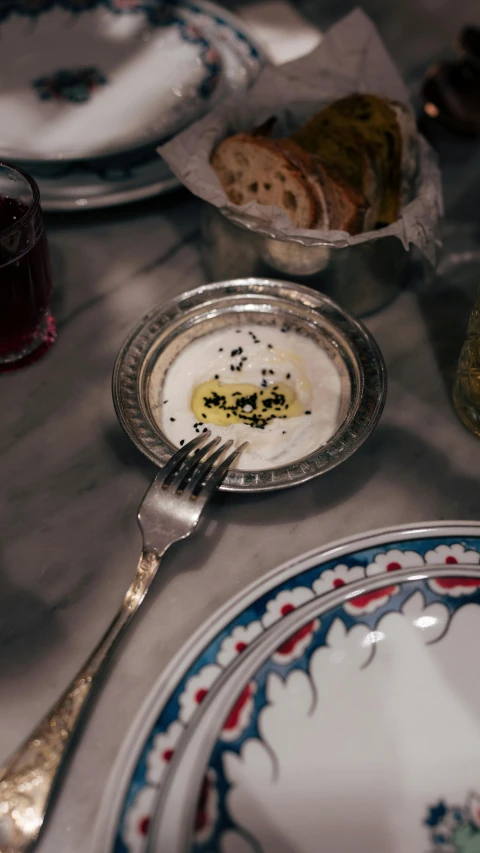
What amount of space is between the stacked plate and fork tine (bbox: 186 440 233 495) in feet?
1.58

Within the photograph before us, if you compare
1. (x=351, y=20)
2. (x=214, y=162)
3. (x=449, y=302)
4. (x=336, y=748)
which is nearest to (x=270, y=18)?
(x=351, y=20)

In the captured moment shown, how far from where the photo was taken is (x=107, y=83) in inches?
49.1

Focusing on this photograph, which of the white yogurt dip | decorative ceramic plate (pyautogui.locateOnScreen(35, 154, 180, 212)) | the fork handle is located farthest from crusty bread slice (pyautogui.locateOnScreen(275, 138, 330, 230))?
the fork handle

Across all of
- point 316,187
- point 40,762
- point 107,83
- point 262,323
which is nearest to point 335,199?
point 316,187

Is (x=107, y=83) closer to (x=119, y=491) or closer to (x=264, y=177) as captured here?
(x=264, y=177)

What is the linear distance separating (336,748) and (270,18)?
1337 mm

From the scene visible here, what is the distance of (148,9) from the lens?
4.38 ft

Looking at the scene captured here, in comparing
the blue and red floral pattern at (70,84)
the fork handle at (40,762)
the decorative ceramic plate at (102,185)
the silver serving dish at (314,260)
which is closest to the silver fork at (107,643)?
the fork handle at (40,762)

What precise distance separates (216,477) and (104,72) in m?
0.83

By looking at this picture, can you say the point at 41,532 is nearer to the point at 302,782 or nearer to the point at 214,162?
the point at 302,782

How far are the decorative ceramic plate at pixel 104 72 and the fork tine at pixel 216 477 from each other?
53 centimetres

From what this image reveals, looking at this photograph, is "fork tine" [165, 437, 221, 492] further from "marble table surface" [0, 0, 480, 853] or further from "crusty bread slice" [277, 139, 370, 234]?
"crusty bread slice" [277, 139, 370, 234]

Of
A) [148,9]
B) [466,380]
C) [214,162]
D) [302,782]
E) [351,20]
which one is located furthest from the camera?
[148,9]

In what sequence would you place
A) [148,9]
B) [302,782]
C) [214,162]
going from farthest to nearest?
[148,9]
[214,162]
[302,782]
